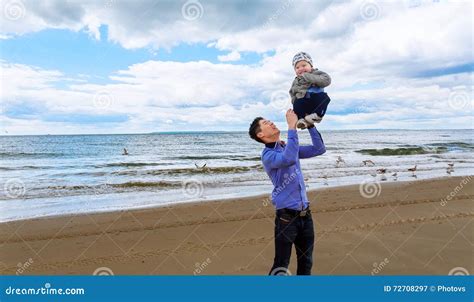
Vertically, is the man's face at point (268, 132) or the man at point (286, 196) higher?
the man's face at point (268, 132)

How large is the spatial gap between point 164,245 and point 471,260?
4.89 m

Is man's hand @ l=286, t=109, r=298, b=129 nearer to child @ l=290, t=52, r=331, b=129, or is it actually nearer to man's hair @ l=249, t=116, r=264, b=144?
child @ l=290, t=52, r=331, b=129

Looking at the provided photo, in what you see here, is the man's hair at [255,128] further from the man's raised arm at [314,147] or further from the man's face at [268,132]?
the man's raised arm at [314,147]

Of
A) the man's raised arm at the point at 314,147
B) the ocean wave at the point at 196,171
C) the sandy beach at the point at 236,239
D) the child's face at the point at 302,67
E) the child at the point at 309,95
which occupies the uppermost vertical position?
the child's face at the point at 302,67

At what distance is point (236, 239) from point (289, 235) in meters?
4.28

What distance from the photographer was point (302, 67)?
139 inches

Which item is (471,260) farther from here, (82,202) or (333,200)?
(82,202)

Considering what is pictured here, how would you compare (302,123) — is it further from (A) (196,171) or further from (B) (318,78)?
(A) (196,171)

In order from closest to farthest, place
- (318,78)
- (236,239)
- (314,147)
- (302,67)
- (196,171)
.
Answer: (318,78)
(302,67)
(314,147)
(236,239)
(196,171)

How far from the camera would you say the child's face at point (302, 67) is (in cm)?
352

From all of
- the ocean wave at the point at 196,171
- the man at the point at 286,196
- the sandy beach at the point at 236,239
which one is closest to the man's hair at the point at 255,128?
the man at the point at 286,196

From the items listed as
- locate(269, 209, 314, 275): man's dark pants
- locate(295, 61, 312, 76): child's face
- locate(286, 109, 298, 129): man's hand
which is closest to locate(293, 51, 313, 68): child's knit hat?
locate(295, 61, 312, 76): child's face

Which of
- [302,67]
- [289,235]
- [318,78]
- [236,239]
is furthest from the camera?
[236,239]

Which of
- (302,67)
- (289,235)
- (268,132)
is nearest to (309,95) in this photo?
(302,67)
